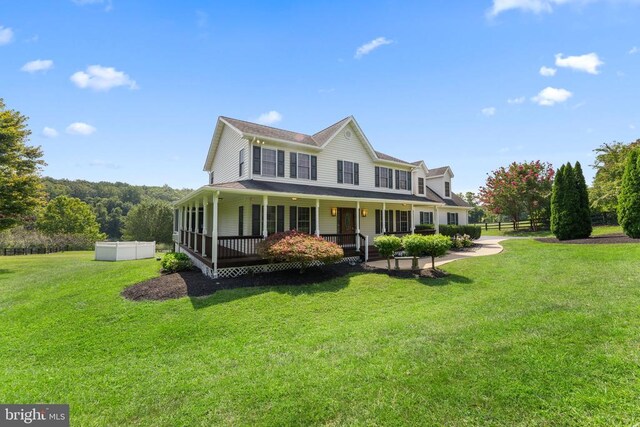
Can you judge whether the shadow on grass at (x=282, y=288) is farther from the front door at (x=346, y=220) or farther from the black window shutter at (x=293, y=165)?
the black window shutter at (x=293, y=165)

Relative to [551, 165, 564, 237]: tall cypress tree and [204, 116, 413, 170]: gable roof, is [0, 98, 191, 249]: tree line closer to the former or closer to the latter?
[204, 116, 413, 170]: gable roof

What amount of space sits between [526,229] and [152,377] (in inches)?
1426

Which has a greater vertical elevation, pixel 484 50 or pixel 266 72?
pixel 266 72

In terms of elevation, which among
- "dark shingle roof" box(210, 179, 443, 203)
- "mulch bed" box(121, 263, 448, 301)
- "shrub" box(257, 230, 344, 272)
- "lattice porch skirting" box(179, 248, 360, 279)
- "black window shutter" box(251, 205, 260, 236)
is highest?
"dark shingle roof" box(210, 179, 443, 203)

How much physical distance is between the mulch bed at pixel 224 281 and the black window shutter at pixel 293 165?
5.74m

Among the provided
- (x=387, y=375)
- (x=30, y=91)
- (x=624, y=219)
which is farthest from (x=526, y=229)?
(x=30, y=91)

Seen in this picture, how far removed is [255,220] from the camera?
13.6m

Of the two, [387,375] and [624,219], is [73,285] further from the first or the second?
[624,219]

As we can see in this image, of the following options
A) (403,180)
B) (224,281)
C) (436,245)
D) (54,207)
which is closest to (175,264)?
(224,281)

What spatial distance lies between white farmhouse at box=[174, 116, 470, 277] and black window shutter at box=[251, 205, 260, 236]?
5 cm

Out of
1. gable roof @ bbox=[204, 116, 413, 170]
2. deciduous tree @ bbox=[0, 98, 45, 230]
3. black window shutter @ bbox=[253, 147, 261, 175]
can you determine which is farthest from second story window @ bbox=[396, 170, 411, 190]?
deciduous tree @ bbox=[0, 98, 45, 230]

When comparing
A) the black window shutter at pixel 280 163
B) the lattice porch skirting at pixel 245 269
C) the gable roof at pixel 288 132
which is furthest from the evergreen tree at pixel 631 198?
the black window shutter at pixel 280 163

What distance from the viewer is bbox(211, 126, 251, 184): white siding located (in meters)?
14.2

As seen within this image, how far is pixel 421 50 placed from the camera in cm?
1229
